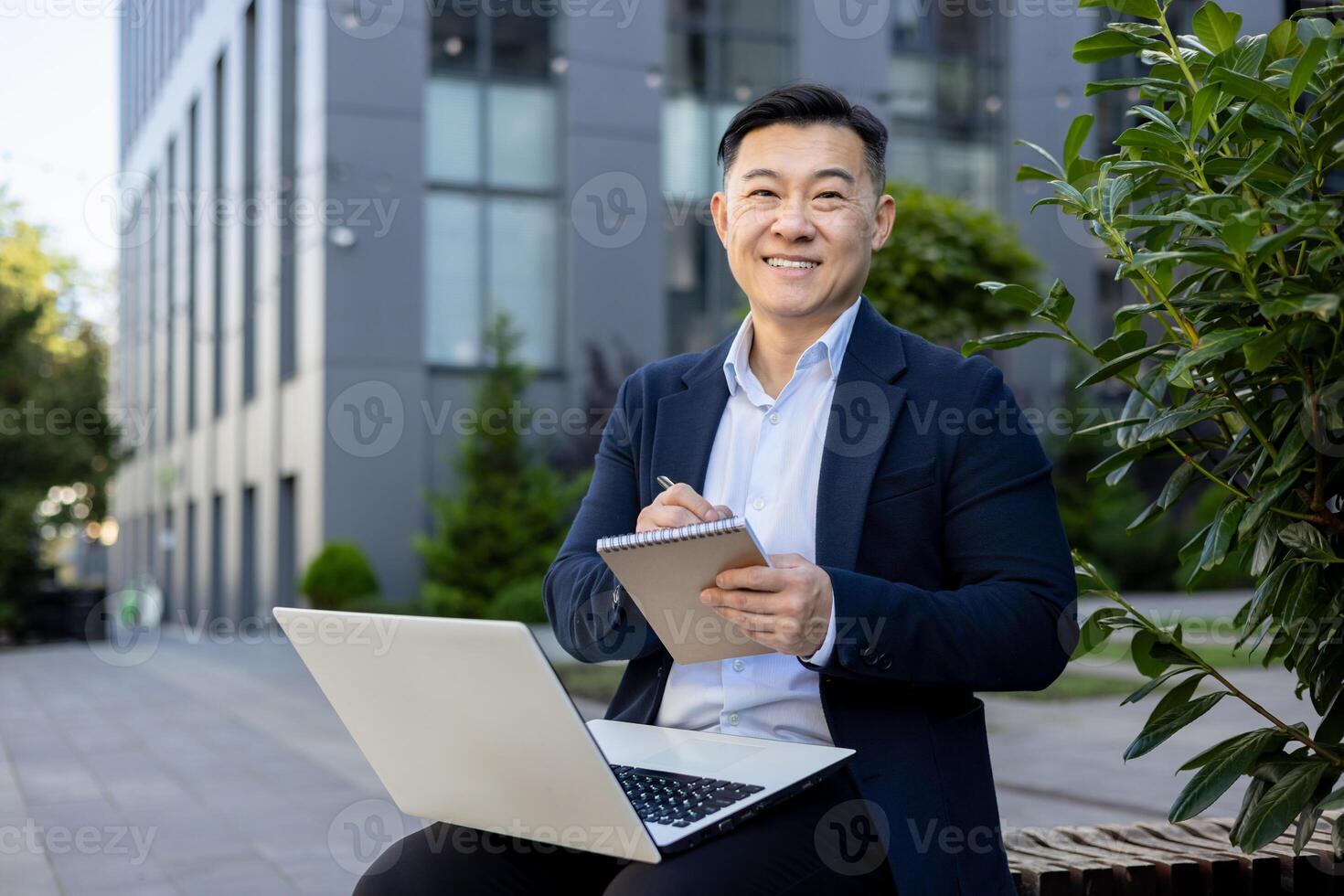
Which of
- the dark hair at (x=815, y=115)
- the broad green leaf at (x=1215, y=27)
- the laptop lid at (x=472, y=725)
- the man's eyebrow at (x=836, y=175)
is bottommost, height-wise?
the laptop lid at (x=472, y=725)

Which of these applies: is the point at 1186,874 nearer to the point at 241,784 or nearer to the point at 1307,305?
the point at 1307,305

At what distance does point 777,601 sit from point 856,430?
18.9 inches

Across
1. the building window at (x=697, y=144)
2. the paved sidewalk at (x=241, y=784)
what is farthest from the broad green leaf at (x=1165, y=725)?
the building window at (x=697, y=144)

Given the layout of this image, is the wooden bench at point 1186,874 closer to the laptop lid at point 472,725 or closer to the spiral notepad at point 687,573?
the spiral notepad at point 687,573

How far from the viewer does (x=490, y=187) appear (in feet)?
61.1

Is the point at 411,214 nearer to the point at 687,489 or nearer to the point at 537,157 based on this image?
the point at 537,157

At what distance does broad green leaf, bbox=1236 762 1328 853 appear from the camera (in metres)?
1.93

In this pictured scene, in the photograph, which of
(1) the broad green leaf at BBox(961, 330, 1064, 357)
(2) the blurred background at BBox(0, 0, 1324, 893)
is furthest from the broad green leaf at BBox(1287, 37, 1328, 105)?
(2) the blurred background at BBox(0, 0, 1324, 893)

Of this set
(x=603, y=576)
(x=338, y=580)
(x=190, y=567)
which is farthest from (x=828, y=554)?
(x=190, y=567)

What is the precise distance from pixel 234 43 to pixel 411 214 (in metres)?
7.75

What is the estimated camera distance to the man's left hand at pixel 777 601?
1729 millimetres

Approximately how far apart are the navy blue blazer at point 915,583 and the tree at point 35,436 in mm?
17883

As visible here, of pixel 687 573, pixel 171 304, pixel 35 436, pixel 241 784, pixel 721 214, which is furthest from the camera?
pixel 171 304

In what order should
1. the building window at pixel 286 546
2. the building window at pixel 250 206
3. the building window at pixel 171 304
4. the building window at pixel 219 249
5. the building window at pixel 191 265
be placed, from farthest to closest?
the building window at pixel 171 304 → the building window at pixel 191 265 → the building window at pixel 219 249 → the building window at pixel 250 206 → the building window at pixel 286 546
